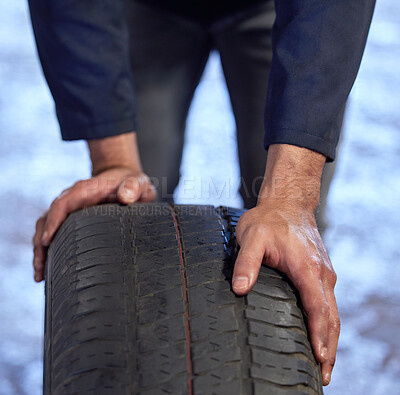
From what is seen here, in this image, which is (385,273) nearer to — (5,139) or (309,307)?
(309,307)

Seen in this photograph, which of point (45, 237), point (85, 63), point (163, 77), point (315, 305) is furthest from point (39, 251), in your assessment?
point (163, 77)

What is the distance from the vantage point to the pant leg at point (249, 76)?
46.6 inches

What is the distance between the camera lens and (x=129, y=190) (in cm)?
83

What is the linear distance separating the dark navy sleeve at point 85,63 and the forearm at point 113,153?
0.6 inches

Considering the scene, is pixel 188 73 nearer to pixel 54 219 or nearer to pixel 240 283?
pixel 54 219

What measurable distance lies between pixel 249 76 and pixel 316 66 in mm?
505

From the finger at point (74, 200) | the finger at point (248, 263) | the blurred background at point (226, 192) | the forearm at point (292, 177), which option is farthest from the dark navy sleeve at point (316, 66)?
the blurred background at point (226, 192)

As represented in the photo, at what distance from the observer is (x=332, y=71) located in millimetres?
730

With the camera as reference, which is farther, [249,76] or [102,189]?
[249,76]

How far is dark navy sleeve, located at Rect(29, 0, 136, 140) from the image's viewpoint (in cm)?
97

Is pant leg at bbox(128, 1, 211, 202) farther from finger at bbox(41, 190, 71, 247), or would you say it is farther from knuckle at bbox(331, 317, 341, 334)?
knuckle at bbox(331, 317, 341, 334)

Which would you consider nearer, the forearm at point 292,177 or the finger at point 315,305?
the finger at point 315,305

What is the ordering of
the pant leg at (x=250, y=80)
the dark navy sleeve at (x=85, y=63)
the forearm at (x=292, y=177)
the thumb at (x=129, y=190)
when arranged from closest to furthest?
the forearm at (x=292, y=177) → the thumb at (x=129, y=190) → the dark navy sleeve at (x=85, y=63) → the pant leg at (x=250, y=80)

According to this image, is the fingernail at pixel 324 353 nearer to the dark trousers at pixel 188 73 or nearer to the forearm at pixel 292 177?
the forearm at pixel 292 177
